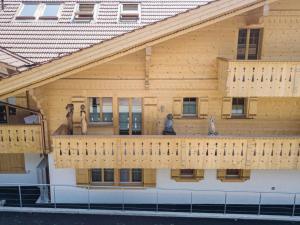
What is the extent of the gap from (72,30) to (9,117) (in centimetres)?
510

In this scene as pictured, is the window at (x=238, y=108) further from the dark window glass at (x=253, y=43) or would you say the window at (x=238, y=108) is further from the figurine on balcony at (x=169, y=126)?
the figurine on balcony at (x=169, y=126)

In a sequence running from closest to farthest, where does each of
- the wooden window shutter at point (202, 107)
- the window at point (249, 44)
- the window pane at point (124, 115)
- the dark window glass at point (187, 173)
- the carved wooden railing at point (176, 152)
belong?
the carved wooden railing at point (176, 152) → the window at point (249, 44) → the wooden window shutter at point (202, 107) → the window pane at point (124, 115) → the dark window glass at point (187, 173)

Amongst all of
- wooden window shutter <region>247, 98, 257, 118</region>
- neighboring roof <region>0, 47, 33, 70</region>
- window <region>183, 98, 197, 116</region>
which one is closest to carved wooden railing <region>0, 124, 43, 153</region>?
neighboring roof <region>0, 47, 33, 70</region>

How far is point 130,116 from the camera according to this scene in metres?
15.6

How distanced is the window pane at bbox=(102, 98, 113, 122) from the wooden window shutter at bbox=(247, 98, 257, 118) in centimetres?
605

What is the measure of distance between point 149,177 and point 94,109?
3925 millimetres

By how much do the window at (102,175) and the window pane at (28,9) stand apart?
27.3 feet

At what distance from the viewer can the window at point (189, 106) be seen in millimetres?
15586

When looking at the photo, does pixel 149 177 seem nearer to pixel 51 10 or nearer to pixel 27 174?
pixel 27 174

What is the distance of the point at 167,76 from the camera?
Answer: 15.1m

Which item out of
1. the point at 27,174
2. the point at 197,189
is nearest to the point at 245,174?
the point at 197,189

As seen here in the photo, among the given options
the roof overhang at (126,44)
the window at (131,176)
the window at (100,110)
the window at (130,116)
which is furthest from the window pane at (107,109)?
the window at (131,176)

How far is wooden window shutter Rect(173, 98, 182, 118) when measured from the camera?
50.4 feet

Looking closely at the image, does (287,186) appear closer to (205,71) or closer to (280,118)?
(280,118)
